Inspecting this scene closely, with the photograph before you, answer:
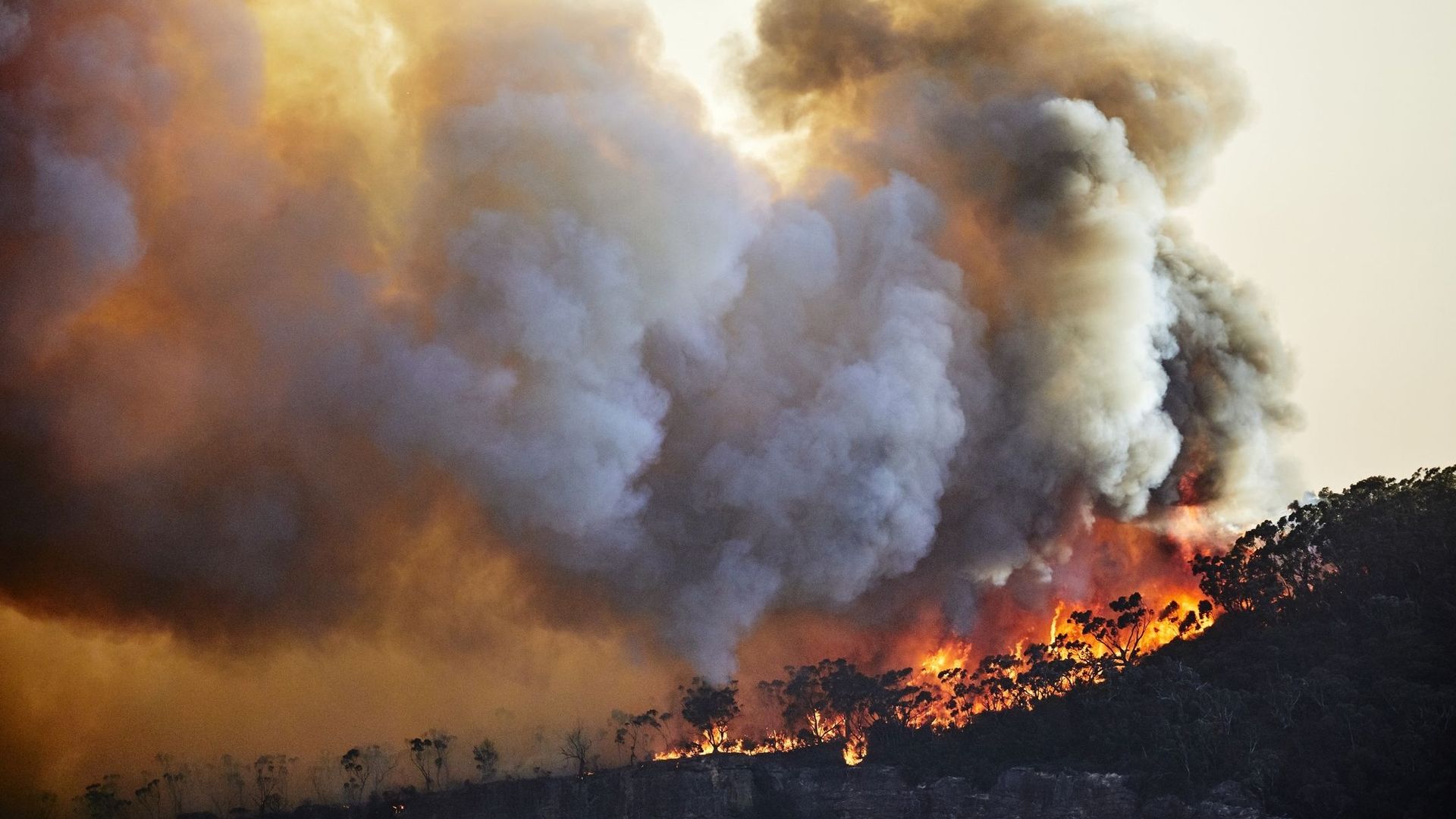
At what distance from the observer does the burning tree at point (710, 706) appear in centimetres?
10625

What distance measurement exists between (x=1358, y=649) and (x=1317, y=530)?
1232 cm

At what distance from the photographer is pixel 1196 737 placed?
8438cm

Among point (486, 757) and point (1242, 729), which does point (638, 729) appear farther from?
point (1242, 729)

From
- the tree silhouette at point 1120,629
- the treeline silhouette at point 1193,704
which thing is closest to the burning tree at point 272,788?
the treeline silhouette at point 1193,704

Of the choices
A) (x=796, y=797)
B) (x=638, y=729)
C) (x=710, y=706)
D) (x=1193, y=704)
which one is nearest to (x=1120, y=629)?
(x=1193, y=704)

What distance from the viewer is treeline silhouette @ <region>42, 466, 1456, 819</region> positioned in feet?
259

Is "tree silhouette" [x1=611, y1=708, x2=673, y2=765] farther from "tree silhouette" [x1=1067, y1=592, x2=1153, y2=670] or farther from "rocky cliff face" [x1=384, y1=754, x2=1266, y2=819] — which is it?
"tree silhouette" [x1=1067, y1=592, x2=1153, y2=670]

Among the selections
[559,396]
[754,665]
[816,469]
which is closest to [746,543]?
[816,469]

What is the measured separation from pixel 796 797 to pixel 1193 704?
27782mm

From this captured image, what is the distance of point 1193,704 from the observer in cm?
8638

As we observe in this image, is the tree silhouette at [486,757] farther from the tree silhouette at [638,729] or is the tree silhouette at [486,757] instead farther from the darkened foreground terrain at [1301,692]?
the darkened foreground terrain at [1301,692]

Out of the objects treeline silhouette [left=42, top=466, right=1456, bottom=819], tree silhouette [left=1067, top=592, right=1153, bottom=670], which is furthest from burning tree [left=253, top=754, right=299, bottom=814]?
tree silhouette [left=1067, top=592, right=1153, bottom=670]

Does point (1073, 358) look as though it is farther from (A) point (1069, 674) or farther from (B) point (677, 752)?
(B) point (677, 752)

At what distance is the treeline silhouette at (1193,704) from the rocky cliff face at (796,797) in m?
1.54
